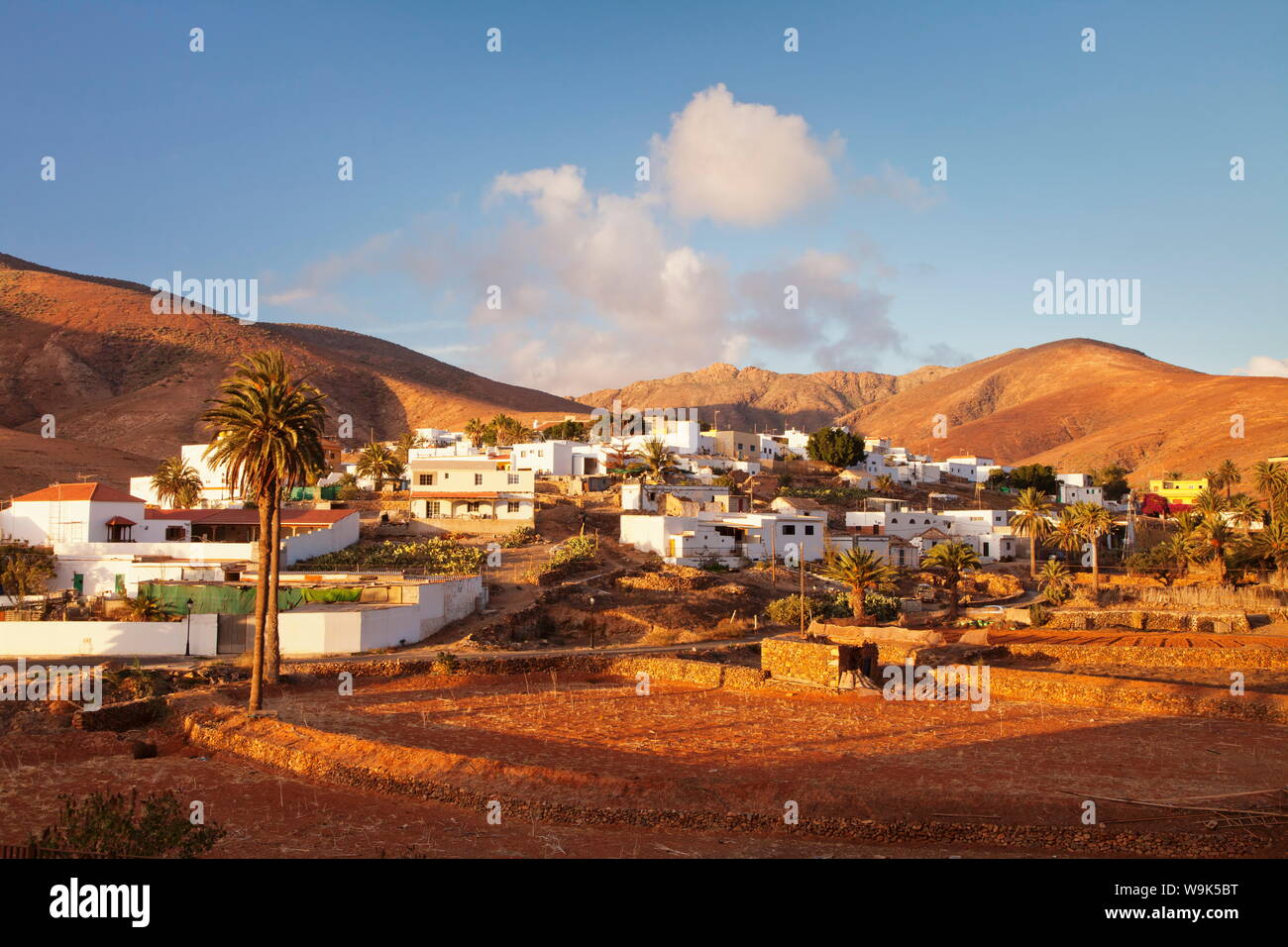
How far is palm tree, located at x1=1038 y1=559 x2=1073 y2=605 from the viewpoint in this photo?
50188 mm

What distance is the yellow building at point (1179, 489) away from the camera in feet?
306

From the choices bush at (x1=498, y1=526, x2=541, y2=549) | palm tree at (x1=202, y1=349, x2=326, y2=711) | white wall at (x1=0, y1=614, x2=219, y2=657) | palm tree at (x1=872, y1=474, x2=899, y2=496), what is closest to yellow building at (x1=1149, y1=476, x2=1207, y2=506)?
palm tree at (x1=872, y1=474, x2=899, y2=496)

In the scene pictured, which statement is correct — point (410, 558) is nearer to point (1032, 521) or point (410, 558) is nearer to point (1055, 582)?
point (1055, 582)

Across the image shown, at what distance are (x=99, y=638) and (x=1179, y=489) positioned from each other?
101031 mm

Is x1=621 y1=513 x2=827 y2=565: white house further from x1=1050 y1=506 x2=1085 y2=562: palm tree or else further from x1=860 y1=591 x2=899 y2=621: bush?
x1=1050 y1=506 x2=1085 y2=562: palm tree

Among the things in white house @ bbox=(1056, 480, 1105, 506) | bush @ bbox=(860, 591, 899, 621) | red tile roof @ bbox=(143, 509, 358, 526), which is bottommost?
bush @ bbox=(860, 591, 899, 621)

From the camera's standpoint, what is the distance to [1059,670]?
28953mm

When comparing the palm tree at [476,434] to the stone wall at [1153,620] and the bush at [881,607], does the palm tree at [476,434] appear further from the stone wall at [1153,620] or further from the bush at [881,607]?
the stone wall at [1153,620]

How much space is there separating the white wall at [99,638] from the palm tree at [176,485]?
1159 inches

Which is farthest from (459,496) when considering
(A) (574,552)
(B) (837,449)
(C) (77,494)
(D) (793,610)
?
(B) (837,449)

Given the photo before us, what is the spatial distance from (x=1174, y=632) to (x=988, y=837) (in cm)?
2829

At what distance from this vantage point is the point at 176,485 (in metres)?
59.0

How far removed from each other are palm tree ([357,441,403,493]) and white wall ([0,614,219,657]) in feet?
125
